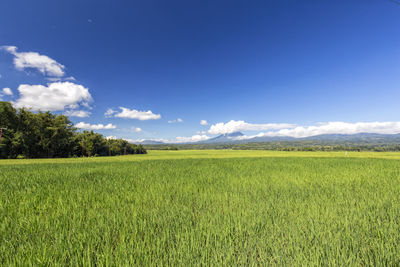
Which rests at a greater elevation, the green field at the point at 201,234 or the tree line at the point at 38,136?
the tree line at the point at 38,136

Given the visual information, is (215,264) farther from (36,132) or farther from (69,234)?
(36,132)

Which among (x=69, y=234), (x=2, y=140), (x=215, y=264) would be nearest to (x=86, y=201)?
(x=69, y=234)

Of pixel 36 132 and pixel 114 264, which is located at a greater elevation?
pixel 36 132

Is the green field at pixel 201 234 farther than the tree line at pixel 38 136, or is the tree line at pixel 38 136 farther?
the tree line at pixel 38 136

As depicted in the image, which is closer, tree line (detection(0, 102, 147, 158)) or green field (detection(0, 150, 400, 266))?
green field (detection(0, 150, 400, 266))

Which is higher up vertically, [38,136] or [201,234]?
[38,136]

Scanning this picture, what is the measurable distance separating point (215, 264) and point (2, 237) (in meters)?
2.80

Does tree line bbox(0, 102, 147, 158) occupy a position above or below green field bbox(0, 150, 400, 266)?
above

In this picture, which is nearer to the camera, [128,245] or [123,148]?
[128,245]

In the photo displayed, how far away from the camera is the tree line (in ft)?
101

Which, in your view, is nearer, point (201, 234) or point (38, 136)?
point (201, 234)

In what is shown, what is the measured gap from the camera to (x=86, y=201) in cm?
342

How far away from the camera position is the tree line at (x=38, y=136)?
30.9m

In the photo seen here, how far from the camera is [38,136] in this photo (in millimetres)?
36531
